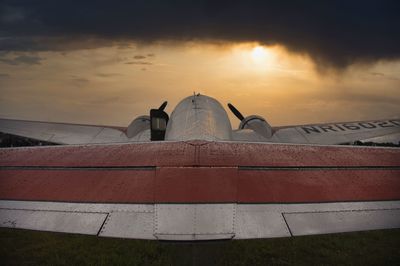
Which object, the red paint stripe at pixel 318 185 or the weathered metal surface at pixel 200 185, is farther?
the red paint stripe at pixel 318 185

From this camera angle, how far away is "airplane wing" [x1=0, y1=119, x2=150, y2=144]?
14055 millimetres

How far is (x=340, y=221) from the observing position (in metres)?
3.96

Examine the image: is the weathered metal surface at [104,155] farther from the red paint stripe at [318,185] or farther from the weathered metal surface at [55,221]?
the weathered metal surface at [55,221]

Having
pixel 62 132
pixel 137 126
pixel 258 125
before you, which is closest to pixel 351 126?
pixel 258 125

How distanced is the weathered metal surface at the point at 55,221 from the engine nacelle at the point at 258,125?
1094cm

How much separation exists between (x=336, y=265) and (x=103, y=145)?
4.73 meters

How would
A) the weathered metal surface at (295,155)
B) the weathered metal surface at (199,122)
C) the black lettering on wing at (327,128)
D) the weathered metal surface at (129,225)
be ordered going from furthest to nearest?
the black lettering on wing at (327,128) < the weathered metal surface at (199,122) < the weathered metal surface at (295,155) < the weathered metal surface at (129,225)

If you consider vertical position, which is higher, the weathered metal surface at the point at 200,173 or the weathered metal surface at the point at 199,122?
the weathered metal surface at the point at 199,122

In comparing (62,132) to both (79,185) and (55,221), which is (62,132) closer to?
(79,185)

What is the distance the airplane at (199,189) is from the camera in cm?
371

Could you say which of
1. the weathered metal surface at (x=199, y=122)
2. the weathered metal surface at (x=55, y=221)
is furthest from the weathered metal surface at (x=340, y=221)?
the weathered metal surface at (x=199, y=122)

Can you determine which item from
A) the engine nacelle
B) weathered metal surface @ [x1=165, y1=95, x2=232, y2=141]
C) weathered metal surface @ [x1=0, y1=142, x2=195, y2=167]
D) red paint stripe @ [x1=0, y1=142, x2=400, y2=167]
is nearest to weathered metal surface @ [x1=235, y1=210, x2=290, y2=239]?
red paint stripe @ [x1=0, y1=142, x2=400, y2=167]

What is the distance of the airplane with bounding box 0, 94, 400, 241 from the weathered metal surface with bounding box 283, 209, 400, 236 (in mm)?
11

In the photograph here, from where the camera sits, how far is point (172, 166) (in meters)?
4.27
